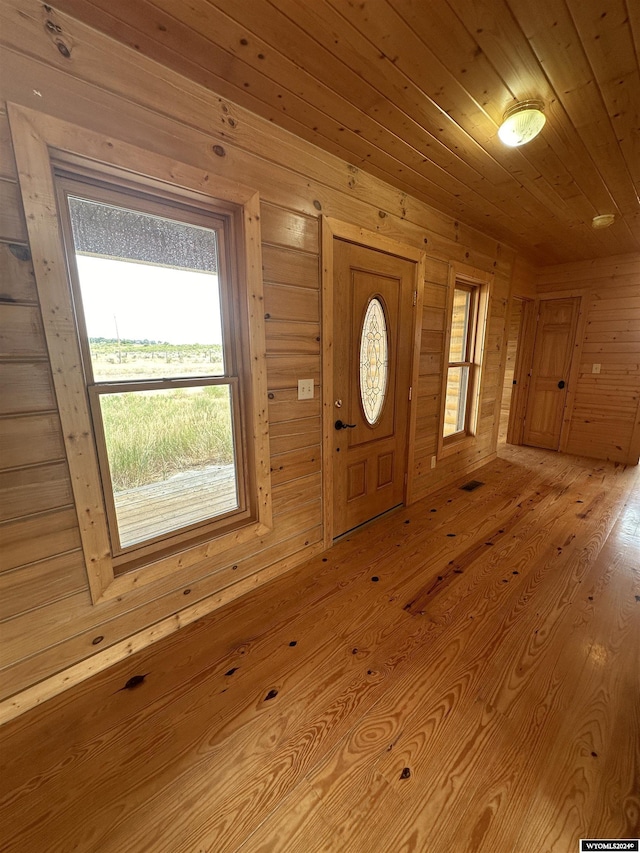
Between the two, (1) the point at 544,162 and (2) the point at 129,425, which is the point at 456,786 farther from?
(1) the point at 544,162

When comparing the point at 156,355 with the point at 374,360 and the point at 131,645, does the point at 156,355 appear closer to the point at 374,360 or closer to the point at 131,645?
the point at 131,645

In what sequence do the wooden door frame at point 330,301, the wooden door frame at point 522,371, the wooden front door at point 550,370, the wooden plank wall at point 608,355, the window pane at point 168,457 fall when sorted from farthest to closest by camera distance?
the wooden door frame at point 522,371, the wooden front door at point 550,370, the wooden plank wall at point 608,355, the wooden door frame at point 330,301, the window pane at point 168,457

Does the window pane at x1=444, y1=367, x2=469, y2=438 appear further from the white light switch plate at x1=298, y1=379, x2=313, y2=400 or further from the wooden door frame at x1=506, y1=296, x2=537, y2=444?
the white light switch plate at x1=298, y1=379, x2=313, y2=400

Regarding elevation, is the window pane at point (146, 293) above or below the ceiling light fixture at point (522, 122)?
below

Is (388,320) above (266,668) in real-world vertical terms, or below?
above

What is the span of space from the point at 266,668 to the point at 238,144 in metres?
2.45

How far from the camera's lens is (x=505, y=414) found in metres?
5.05

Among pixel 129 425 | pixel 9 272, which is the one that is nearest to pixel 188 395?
pixel 129 425

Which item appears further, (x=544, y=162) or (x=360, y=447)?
(x=360, y=447)

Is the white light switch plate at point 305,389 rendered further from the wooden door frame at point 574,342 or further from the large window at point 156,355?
the wooden door frame at point 574,342

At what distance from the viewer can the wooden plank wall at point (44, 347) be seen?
1.13 metres

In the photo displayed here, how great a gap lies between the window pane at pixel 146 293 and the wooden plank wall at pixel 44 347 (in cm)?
21

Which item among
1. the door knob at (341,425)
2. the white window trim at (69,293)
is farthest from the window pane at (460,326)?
the white window trim at (69,293)

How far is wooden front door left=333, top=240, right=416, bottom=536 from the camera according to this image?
2227 mm
